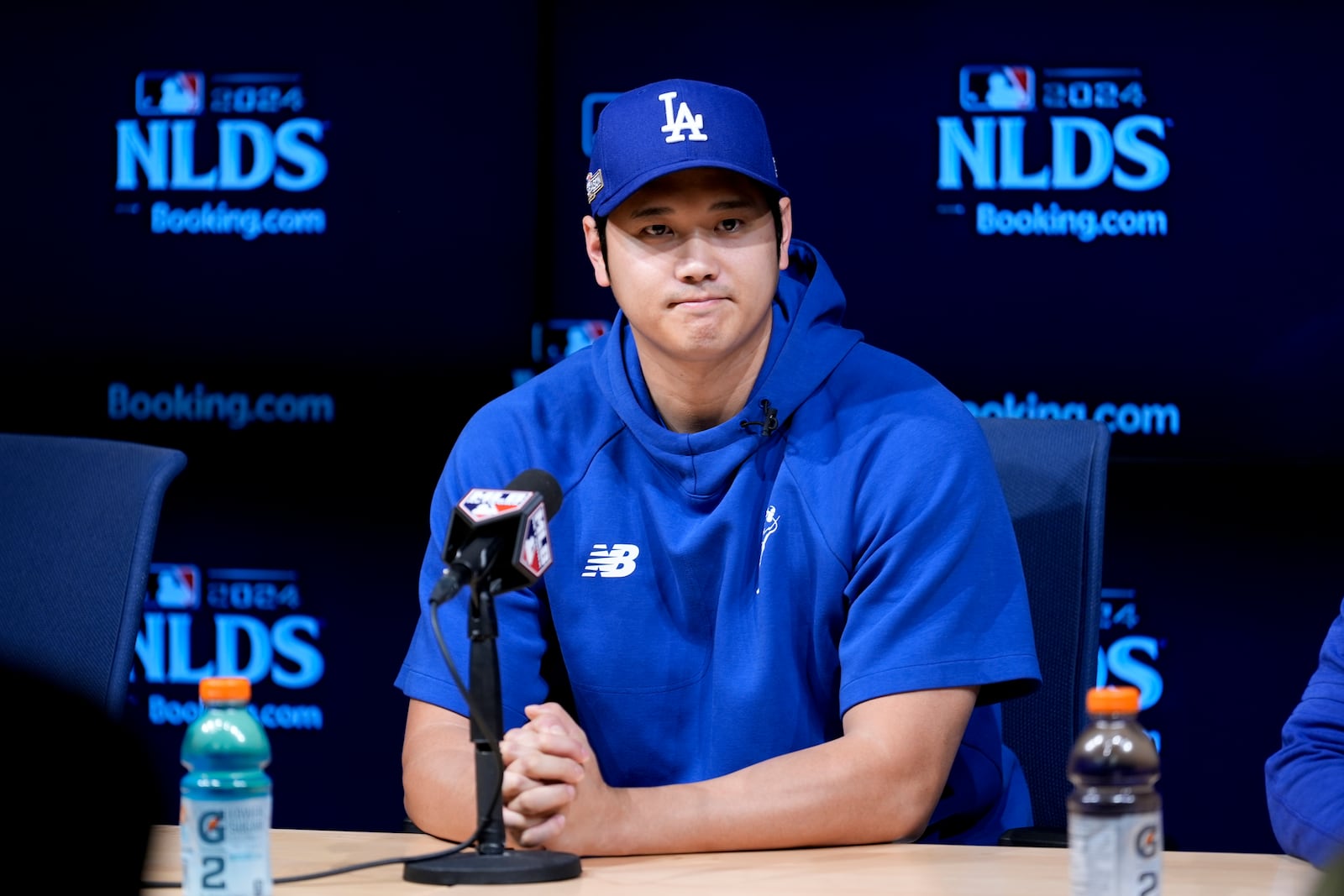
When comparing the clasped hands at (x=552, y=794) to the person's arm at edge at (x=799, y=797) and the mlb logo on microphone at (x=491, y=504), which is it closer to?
the person's arm at edge at (x=799, y=797)

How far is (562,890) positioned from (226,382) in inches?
88.1

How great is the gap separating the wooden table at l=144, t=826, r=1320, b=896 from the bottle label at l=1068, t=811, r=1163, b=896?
243 mm

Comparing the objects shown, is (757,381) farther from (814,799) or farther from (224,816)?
(224,816)

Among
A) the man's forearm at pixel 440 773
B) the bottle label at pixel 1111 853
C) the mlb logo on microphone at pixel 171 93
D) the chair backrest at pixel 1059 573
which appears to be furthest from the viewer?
the mlb logo on microphone at pixel 171 93

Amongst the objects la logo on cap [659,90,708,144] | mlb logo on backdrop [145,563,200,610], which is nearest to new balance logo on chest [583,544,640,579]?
la logo on cap [659,90,708,144]

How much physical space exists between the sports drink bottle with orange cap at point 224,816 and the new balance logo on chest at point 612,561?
707mm

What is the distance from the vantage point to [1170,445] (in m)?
3.35

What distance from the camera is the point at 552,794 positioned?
171cm

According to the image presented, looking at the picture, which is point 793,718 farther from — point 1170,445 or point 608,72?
point 608,72

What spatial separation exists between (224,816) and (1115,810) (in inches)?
27.0

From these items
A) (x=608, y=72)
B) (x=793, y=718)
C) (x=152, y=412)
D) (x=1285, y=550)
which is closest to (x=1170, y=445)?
(x=1285, y=550)

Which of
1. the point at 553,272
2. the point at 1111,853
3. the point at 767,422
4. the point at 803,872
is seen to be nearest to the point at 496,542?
the point at 803,872

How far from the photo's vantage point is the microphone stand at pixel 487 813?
1.53 meters

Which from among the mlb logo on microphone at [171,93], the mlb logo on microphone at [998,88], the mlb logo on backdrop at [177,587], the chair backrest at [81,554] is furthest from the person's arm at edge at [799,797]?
the mlb logo on microphone at [171,93]
